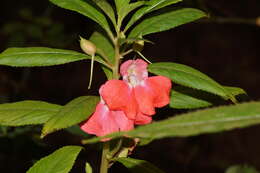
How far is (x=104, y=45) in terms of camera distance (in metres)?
1.43

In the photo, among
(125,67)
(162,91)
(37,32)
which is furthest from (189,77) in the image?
(37,32)

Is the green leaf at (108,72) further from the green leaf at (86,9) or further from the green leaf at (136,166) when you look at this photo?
the green leaf at (136,166)

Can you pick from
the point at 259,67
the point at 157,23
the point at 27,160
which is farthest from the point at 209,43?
the point at 157,23

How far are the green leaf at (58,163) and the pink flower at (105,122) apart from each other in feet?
0.31

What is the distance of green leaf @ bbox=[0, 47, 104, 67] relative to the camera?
1.21 m

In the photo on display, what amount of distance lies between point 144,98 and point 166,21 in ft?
1.00

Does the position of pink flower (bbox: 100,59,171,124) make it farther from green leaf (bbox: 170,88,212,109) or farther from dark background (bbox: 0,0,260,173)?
dark background (bbox: 0,0,260,173)

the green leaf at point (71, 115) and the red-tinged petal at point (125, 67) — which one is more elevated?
the red-tinged petal at point (125, 67)

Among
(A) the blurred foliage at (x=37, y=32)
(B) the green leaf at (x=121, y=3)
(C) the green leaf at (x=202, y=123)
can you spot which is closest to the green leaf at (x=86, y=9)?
(B) the green leaf at (x=121, y=3)

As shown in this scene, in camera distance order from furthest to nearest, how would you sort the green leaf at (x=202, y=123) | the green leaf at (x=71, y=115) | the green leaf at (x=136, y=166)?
the green leaf at (x=136, y=166)
the green leaf at (x=71, y=115)
the green leaf at (x=202, y=123)

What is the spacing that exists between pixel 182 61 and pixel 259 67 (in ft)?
3.08

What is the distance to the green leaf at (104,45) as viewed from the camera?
4.50ft

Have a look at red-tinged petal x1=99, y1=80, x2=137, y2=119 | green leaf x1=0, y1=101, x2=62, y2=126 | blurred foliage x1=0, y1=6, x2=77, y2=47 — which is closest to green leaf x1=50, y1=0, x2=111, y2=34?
red-tinged petal x1=99, y1=80, x2=137, y2=119

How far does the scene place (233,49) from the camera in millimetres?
5488
